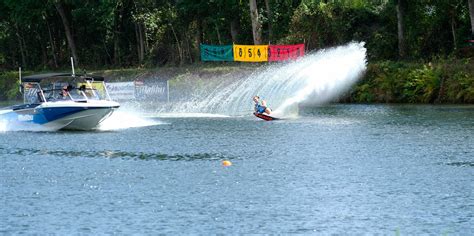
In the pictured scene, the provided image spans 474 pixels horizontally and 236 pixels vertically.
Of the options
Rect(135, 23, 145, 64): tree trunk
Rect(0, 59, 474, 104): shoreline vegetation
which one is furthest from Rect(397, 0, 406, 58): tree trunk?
Rect(135, 23, 145, 64): tree trunk

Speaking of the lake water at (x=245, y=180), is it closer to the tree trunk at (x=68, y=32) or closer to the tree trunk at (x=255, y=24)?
the tree trunk at (x=255, y=24)

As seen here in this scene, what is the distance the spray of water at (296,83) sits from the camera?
61500 mm

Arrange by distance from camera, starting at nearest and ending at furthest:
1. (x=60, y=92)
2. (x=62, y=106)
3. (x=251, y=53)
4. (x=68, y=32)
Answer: (x=62, y=106), (x=60, y=92), (x=251, y=53), (x=68, y=32)

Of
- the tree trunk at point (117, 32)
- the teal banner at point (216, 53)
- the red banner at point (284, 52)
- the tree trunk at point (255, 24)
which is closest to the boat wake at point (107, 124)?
the red banner at point (284, 52)

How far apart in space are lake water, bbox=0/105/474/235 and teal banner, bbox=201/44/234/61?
99.1 feet

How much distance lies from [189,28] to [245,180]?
63.0 metres

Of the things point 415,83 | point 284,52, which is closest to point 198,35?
point 284,52

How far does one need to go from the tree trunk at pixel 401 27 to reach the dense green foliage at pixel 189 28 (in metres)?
0.81

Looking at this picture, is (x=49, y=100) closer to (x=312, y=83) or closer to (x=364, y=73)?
(x=312, y=83)

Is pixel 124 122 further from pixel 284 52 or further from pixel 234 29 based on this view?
pixel 234 29

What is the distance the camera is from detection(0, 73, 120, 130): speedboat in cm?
4631

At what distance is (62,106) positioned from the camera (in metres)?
46.1

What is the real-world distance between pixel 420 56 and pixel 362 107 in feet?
33.5

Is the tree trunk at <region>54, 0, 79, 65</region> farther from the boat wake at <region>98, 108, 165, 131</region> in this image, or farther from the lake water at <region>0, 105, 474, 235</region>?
→ the lake water at <region>0, 105, 474, 235</region>
